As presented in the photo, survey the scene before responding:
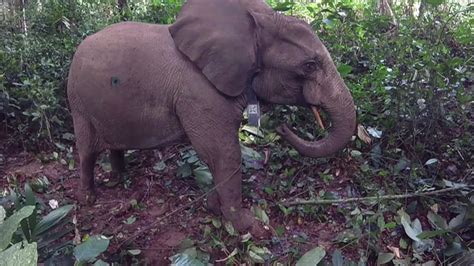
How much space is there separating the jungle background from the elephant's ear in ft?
2.51

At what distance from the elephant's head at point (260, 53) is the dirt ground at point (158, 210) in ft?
1.83

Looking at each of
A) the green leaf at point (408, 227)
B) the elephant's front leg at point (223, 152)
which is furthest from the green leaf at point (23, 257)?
the green leaf at point (408, 227)

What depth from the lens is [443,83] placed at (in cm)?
327

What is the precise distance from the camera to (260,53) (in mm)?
2635

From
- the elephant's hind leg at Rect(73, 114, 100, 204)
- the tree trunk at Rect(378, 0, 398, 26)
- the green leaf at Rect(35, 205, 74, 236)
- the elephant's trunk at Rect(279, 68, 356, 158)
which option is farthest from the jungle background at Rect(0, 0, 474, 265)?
the tree trunk at Rect(378, 0, 398, 26)

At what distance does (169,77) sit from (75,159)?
1.45 m

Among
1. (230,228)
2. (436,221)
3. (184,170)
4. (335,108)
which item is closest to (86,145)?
(184,170)

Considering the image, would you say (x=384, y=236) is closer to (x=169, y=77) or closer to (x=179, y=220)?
(x=179, y=220)

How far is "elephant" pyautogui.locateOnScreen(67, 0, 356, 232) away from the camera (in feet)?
8.48

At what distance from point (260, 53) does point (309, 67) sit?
247 mm

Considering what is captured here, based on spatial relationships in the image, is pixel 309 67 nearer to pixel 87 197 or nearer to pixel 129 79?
pixel 129 79

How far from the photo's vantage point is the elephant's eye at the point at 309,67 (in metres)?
2.61

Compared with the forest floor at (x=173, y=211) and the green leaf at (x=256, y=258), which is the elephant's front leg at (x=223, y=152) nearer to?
the forest floor at (x=173, y=211)

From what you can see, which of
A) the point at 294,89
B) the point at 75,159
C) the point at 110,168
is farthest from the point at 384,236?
the point at 75,159
